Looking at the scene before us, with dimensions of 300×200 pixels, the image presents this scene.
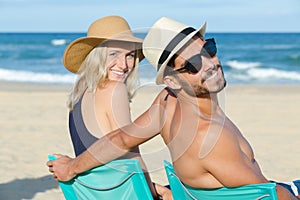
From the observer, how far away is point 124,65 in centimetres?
321

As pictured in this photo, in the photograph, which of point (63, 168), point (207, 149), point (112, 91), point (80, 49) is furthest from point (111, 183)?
point (80, 49)

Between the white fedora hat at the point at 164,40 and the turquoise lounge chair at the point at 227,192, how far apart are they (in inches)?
17.8

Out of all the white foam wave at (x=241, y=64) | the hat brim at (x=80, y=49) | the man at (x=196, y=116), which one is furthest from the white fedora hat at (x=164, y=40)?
the white foam wave at (x=241, y=64)

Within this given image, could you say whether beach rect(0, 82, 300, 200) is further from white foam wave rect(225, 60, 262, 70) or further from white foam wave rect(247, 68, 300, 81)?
white foam wave rect(225, 60, 262, 70)

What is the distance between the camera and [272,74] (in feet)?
78.6

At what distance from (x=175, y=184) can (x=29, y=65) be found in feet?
87.4

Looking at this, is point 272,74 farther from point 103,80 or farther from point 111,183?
point 111,183

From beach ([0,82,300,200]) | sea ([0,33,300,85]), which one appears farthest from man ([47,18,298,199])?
sea ([0,33,300,85])

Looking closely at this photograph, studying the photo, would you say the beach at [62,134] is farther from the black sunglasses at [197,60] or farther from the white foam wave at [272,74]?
the white foam wave at [272,74]

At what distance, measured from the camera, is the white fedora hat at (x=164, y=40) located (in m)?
2.41

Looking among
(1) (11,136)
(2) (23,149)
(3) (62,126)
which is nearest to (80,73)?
(2) (23,149)

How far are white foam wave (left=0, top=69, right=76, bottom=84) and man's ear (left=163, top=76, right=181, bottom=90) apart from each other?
18004 mm

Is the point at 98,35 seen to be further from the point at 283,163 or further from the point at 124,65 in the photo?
the point at 283,163

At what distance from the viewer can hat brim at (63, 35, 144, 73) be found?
10.6 feet
